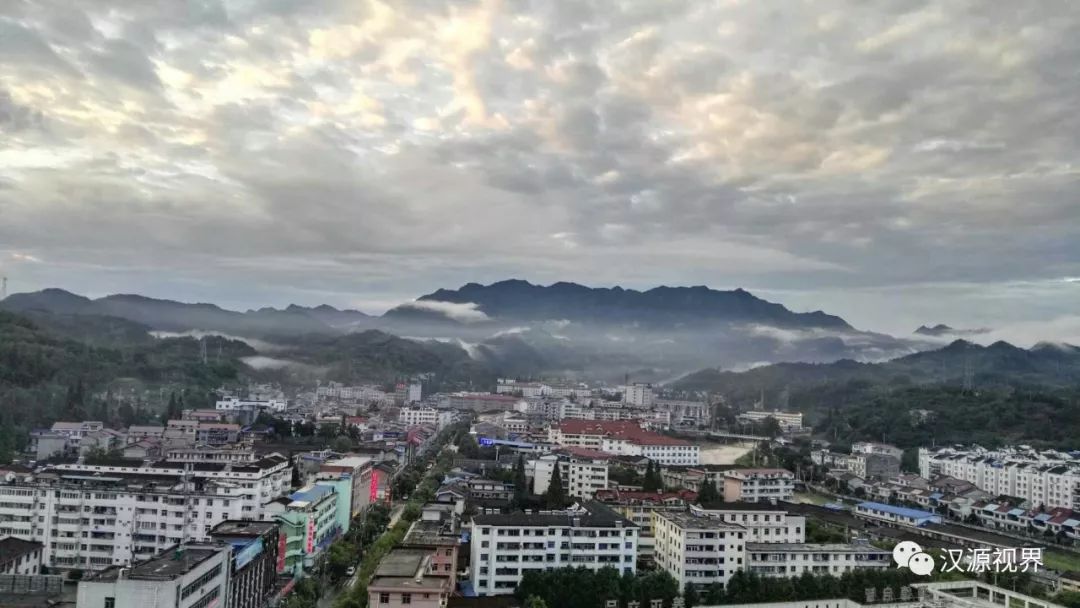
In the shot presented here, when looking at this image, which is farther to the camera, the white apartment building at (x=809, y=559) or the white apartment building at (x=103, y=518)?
the white apartment building at (x=103, y=518)

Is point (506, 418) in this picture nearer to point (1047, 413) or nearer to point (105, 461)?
point (105, 461)

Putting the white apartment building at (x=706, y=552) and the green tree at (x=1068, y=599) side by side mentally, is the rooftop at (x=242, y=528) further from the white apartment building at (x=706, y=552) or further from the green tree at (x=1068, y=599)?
the green tree at (x=1068, y=599)

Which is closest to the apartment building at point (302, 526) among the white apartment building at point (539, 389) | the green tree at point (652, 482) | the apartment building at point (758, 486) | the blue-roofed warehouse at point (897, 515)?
the green tree at point (652, 482)

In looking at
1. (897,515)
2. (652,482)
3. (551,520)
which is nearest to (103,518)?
(551,520)

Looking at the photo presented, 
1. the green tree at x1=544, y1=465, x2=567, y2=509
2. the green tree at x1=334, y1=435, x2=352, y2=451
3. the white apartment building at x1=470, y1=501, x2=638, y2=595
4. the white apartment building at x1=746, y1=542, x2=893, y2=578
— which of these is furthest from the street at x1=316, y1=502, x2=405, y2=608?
the green tree at x1=334, y1=435, x2=352, y2=451

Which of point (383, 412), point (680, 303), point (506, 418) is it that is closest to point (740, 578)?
point (506, 418)

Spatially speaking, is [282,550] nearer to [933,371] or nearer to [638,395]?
[638,395]

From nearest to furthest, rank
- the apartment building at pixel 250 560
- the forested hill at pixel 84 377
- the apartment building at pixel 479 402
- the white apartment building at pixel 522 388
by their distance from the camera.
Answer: the apartment building at pixel 250 560, the forested hill at pixel 84 377, the apartment building at pixel 479 402, the white apartment building at pixel 522 388
